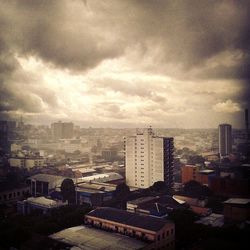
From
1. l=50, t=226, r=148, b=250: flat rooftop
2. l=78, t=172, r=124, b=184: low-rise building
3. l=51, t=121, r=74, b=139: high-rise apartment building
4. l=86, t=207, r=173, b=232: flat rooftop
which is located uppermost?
l=51, t=121, r=74, b=139: high-rise apartment building

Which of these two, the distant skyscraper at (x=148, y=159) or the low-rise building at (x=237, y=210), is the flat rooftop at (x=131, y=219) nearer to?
the low-rise building at (x=237, y=210)

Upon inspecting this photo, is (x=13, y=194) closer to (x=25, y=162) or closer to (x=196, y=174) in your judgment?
(x=196, y=174)

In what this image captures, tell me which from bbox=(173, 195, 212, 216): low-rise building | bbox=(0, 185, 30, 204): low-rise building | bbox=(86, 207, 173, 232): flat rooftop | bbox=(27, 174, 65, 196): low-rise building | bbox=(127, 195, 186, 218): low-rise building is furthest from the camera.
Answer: bbox=(27, 174, 65, 196): low-rise building

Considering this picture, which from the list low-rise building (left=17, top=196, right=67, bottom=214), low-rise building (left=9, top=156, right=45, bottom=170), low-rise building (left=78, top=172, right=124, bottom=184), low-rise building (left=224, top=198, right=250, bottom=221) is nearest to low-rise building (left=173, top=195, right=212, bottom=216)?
low-rise building (left=224, top=198, right=250, bottom=221)

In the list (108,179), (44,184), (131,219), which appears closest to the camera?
(131,219)

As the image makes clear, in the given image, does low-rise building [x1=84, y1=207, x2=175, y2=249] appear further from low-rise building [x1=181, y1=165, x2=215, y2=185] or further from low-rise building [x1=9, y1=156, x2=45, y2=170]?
low-rise building [x1=9, y1=156, x2=45, y2=170]

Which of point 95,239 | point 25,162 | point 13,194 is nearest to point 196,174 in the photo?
point 13,194
